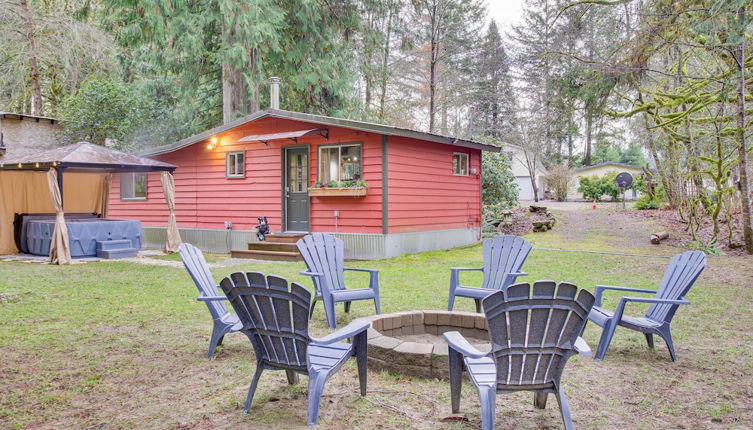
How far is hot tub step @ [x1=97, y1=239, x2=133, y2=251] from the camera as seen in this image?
11.0 m

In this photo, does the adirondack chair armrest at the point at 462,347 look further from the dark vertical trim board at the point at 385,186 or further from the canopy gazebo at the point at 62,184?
the canopy gazebo at the point at 62,184

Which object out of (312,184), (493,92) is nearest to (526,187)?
(493,92)

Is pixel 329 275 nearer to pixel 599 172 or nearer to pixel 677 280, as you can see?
pixel 677 280


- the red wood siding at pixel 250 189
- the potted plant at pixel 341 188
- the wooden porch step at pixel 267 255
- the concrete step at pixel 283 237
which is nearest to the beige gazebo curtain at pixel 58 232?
the wooden porch step at pixel 267 255

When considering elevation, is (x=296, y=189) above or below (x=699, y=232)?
above

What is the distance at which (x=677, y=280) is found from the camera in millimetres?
3918

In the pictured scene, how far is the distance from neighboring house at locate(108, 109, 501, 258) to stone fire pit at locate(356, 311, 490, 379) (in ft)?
20.4

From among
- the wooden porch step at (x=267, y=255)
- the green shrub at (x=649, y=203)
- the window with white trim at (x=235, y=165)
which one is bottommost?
the wooden porch step at (x=267, y=255)

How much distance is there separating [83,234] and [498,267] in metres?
9.41

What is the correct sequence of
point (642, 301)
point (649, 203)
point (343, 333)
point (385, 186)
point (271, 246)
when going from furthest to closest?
point (649, 203) < point (271, 246) < point (385, 186) < point (642, 301) < point (343, 333)

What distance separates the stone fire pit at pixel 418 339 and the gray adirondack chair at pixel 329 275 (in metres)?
0.91

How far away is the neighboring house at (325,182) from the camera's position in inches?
416

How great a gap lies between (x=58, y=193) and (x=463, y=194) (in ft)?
30.9

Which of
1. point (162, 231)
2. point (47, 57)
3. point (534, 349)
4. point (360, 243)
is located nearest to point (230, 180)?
point (162, 231)
